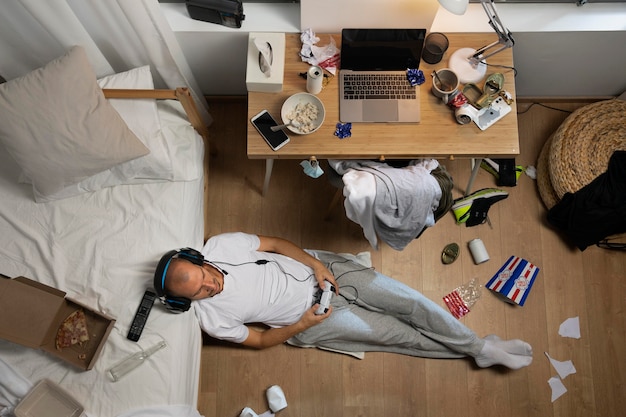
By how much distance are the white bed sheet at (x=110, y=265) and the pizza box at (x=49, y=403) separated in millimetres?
29

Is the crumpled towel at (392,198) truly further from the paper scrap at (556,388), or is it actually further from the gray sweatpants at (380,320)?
the paper scrap at (556,388)

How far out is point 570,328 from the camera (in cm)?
230

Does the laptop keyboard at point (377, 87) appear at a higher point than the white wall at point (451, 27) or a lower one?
lower

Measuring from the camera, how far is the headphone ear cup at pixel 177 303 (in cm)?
164

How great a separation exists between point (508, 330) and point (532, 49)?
1.32m

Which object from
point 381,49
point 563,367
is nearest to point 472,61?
point 381,49

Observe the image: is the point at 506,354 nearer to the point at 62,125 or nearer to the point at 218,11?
the point at 218,11

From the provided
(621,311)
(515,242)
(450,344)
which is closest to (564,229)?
(515,242)

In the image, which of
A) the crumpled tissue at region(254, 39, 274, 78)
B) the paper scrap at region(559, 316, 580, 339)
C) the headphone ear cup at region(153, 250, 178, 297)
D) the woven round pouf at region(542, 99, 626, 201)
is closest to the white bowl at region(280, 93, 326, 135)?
the crumpled tissue at region(254, 39, 274, 78)

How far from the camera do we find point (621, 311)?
91.2 inches

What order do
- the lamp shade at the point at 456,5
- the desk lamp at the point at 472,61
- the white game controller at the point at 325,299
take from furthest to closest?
the white game controller at the point at 325,299, the desk lamp at the point at 472,61, the lamp shade at the point at 456,5

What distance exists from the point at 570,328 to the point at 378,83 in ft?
5.12

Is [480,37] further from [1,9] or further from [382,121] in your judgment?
[1,9]

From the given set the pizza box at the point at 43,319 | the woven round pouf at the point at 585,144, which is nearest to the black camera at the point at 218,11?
the pizza box at the point at 43,319
